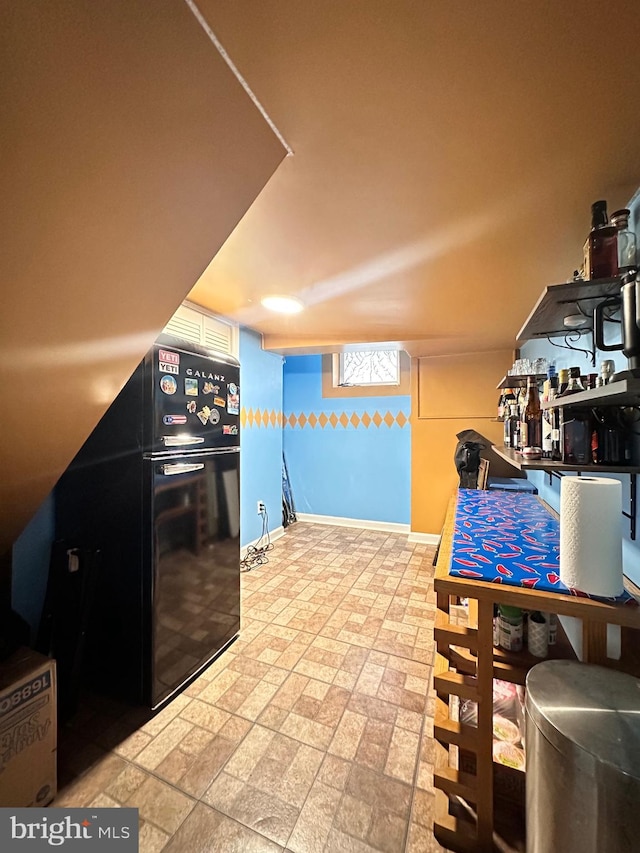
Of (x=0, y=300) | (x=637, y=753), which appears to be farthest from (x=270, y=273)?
(x=637, y=753)

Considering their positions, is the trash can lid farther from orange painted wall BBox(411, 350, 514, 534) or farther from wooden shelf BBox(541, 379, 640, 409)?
orange painted wall BBox(411, 350, 514, 534)

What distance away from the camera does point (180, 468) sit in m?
1.66

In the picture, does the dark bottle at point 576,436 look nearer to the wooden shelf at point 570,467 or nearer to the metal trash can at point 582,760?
the wooden shelf at point 570,467

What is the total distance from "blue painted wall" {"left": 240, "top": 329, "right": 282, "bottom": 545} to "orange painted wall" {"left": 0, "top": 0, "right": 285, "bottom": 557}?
84.7 inches

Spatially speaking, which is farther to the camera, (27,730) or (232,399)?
(232,399)

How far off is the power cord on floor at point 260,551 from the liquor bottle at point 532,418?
2.70 m

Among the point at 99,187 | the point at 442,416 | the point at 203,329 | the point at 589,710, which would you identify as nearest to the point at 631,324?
the point at 589,710

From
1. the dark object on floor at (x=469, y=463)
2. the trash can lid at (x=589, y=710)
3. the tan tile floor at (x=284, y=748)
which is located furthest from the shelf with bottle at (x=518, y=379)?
the tan tile floor at (x=284, y=748)

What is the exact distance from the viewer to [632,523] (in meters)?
1.15

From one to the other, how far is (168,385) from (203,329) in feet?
4.64

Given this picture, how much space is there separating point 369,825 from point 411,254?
2445mm

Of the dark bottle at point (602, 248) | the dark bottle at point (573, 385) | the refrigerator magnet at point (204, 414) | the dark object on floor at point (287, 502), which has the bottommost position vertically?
the dark object on floor at point (287, 502)

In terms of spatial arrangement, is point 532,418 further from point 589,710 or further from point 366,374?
point 366,374

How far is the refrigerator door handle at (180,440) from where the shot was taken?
5.27 ft
